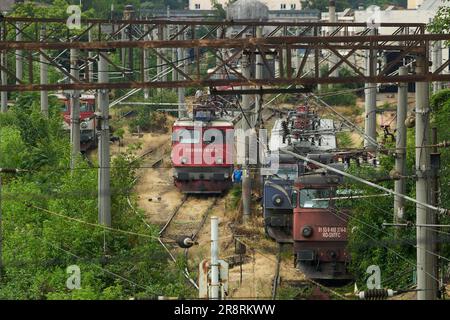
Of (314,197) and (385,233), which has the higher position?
(314,197)

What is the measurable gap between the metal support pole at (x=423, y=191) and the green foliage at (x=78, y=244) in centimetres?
404

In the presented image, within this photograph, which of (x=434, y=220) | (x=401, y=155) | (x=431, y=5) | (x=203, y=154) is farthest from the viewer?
(x=431, y=5)

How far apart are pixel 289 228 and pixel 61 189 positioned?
5912mm

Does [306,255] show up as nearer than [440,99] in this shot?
Yes

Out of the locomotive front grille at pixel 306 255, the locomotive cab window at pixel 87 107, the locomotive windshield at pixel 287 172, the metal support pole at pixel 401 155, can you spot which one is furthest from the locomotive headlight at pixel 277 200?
the locomotive cab window at pixel 87 107

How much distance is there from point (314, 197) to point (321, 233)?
30.5 inches

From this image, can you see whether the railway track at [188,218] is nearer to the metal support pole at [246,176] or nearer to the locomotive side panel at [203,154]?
the locomotive side panel at [203,154]

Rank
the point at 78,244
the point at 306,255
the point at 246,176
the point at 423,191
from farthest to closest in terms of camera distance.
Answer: the point at 246,176
the point at 306,255
the point at 78,244
the point at 423,191

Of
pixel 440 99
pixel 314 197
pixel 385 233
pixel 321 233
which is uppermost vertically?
pixel 440 99

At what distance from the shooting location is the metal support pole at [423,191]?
1864 centimetres

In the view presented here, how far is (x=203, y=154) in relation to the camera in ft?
119

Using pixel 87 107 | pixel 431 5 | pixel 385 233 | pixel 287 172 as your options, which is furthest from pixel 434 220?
pixel 431 5

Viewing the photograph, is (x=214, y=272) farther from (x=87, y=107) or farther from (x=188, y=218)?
(x=87, y=107)
